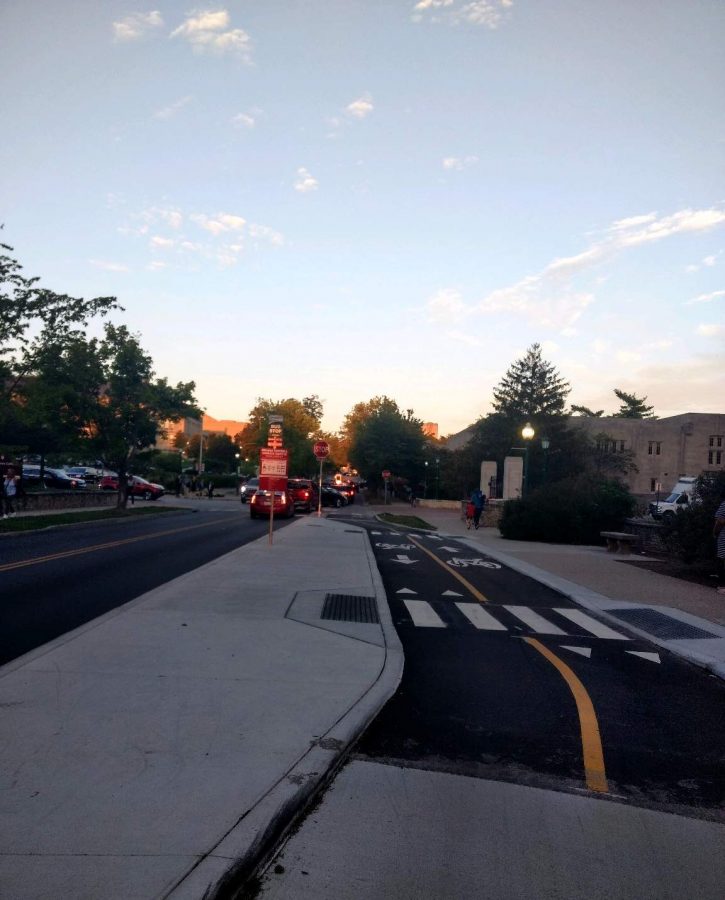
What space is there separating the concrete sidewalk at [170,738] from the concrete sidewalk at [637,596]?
3851 millimetres

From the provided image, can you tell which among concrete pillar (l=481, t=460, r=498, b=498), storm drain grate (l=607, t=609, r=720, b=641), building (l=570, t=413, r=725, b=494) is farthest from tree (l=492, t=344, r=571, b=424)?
storm drain grate (l=607, t=609, r=720, b=641)

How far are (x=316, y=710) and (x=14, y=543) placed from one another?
16103mm

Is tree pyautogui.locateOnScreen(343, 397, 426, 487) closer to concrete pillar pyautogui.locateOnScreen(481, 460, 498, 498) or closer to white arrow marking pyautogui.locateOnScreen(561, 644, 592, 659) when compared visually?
concrete pillar pyautogui.locateOnScreen(481, 460, 498, 498)

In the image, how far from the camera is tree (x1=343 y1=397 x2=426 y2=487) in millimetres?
72000

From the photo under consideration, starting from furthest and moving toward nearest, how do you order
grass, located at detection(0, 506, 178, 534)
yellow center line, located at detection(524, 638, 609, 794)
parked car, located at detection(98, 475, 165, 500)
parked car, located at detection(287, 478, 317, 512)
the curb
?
parked car, located at detection(98, 475, 165, 500) → parked car, located at detection(287, 478, 317, 512) → grass, located at detection(0, 506, 178, 534) → yellow center line, located at detection(524, 638, 609, 794) → the curb

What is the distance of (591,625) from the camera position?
11.1 m

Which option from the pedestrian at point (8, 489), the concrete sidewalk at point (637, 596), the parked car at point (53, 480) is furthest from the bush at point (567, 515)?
the parked car at point (53, 480)

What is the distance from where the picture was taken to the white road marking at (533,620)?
34.0ft

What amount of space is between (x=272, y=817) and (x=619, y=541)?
70.4 ft

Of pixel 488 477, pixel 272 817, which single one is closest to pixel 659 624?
pixel 272 817

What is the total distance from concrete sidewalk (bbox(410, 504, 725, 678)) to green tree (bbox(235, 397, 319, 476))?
56057mm

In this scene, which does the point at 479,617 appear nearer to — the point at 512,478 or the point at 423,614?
the point at 423,614

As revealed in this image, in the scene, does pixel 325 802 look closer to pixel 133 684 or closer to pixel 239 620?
pixel 133 684

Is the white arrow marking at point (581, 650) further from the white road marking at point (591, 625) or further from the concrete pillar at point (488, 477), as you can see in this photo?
the concrete pillar at point (488, 477)
